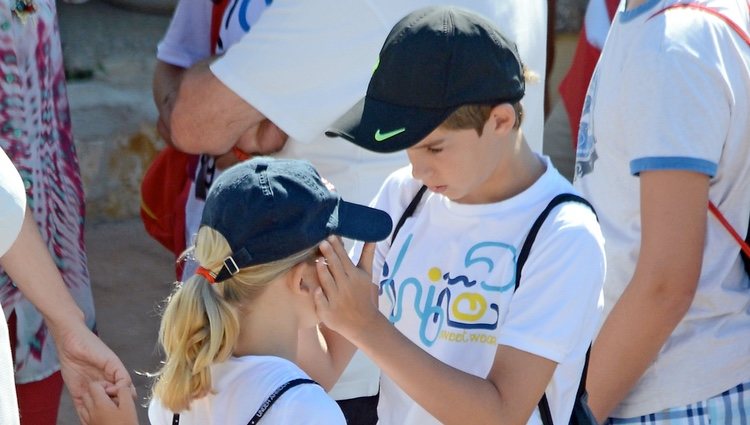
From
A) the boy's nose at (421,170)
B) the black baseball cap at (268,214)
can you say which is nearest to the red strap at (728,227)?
the boy's nose at (421,170)

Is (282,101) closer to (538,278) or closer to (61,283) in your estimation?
(61,283)

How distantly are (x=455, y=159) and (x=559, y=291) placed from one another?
0.97 feet

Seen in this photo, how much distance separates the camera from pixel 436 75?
6.63ft

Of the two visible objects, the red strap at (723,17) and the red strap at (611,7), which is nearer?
the red strap at (723,17)

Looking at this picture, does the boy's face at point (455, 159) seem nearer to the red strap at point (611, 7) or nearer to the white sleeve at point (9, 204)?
the white sleeve at point (9, 204)

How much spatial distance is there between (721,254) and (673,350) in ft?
0.71

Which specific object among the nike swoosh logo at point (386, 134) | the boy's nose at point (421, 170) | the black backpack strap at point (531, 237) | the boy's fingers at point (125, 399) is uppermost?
the nike swoosh logo at point (386, 134)

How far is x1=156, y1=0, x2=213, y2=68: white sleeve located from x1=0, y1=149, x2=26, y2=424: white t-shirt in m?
1.46

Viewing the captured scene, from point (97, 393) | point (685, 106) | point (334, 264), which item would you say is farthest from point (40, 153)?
point (685, 106)

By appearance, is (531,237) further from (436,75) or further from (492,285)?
(436,75)

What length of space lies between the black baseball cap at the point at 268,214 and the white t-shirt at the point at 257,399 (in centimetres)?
16

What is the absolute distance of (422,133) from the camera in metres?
2.03

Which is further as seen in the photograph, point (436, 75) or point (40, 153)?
point (40, 153)

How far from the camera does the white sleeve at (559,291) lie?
1.99 m
